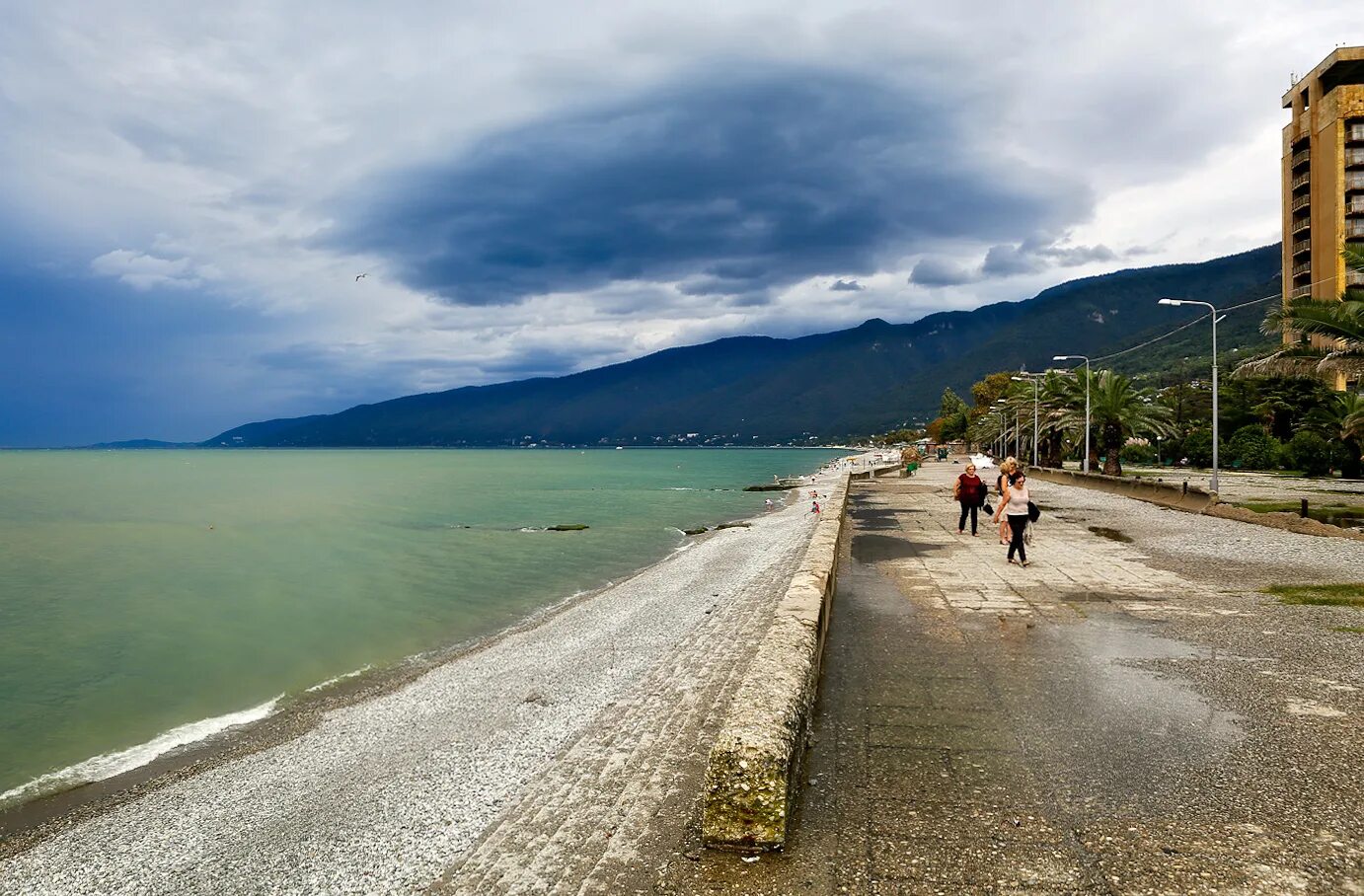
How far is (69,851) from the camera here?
25.1 ft

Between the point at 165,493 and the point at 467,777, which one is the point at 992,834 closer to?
the point at 467,777

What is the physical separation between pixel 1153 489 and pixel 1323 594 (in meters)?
20.5

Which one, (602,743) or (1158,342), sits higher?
(1158,342)

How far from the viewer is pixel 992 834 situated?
14.6 feet

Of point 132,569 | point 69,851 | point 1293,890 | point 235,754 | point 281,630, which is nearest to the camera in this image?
point 1293,890

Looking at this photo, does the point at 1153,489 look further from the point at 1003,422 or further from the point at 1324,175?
the point at 1324,175

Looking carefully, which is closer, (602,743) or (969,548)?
(602,743)

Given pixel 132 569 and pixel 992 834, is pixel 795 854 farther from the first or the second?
pixel 132 569

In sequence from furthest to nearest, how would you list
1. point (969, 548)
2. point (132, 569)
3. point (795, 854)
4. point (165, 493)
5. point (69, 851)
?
point (165, 493) < point (132, 569) < point (969, 548) < point (69, 851) < point (795, 854)

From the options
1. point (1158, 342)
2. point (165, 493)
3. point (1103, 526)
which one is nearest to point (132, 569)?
point (1103, 526)

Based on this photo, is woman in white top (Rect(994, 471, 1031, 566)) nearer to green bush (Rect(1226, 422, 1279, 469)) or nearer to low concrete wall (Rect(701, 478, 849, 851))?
low concrete wall (Rect(701, 478, 849, 851))

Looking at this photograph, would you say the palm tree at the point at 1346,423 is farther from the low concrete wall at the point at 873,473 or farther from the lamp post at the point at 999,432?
the lamp post at the point at 999,432

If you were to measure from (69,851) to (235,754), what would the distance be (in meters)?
2.64

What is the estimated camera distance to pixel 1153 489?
29.7 metres
